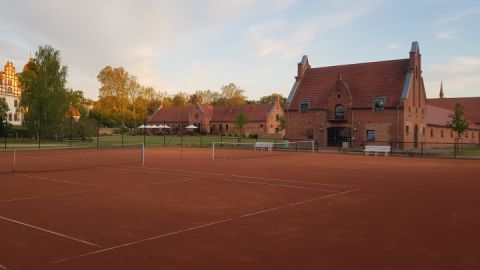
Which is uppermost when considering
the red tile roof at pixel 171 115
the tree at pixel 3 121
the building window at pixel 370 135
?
the red tile roof at pixel 171 115

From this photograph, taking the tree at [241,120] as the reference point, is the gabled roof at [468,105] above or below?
above

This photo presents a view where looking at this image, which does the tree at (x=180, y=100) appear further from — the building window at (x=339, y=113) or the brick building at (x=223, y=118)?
the building window at (x=339, y=113)

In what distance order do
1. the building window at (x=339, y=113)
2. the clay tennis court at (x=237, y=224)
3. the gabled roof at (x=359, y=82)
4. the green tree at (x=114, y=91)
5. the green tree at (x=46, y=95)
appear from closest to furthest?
1. the clay tennis court at (x=237, y=224)
2. the gabled roof at (x=359, y=82)
3. the building window at (x=339, y=113)
4. the green tree at (x=46, y=95)
5. the green tree at (x=114, y=91)

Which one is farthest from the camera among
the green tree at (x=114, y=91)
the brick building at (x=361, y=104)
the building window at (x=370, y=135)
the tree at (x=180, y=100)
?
the tree at (x=180, y=100)

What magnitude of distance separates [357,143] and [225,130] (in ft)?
180

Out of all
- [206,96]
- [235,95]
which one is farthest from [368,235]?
[206,96]

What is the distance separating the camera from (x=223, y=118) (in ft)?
326

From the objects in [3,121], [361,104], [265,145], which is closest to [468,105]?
[361,104]

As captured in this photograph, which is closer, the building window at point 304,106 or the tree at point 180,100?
the building window at point 304,106

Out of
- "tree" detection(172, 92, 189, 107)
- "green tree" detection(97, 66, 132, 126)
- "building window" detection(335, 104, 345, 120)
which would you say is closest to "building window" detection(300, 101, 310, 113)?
"building window" detection(335, 104, 345, 120)

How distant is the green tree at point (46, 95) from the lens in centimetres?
5525

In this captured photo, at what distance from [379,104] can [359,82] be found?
15.8 ft

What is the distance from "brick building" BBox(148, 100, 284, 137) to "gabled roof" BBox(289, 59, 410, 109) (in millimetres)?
36083

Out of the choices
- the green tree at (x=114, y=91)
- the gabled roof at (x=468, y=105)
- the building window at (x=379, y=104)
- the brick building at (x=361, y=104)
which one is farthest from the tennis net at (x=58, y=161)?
the gabled roof at (x=468, y=105)
